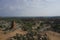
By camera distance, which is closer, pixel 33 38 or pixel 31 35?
pixel 33 38

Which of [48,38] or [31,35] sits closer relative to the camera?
[48,38]

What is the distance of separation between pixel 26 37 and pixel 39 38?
4.36ft

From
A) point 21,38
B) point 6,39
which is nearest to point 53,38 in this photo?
point 21,38

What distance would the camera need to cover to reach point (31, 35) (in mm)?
17250

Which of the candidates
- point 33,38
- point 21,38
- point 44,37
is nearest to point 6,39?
point 21,38

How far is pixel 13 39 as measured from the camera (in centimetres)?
1562

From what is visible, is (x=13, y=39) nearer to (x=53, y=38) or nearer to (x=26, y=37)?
(x=26, y=37)

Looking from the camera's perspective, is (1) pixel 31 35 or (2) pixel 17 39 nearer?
(2) pixel 17 39

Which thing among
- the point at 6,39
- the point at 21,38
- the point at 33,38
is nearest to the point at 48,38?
the point at 33,38

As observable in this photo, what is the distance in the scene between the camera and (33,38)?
53.1ft

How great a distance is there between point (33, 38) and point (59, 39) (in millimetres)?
2684

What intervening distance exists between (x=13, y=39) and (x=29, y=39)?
1621 mm

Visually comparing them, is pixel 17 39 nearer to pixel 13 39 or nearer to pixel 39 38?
pixel 13 39

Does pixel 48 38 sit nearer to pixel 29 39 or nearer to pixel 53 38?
pixel 53 38
